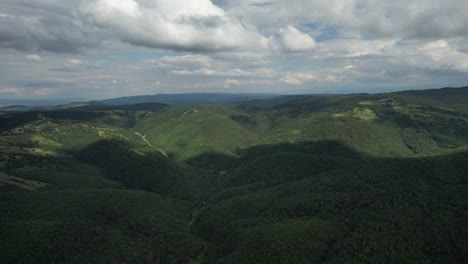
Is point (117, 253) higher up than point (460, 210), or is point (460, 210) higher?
point (460, 210)

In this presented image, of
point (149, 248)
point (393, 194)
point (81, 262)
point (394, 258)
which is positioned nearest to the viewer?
point (394, 258)

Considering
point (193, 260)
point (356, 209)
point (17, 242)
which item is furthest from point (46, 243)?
point (356, 209)

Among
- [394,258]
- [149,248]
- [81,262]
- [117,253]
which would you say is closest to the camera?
[394,258]

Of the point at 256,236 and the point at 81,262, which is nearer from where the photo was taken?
the point at 81,262

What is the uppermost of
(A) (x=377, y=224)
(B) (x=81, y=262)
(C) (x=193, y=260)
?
(A) (x=377, y=224)

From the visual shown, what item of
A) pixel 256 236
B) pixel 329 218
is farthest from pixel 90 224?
pixel 329 218

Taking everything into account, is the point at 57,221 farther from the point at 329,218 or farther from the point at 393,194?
the point at 393,194

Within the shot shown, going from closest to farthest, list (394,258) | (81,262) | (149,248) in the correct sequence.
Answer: (394,258) < (81,262) < (149,248)

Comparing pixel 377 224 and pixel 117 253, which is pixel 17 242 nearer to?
pixel 117 253

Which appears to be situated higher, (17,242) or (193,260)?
(17,242)
